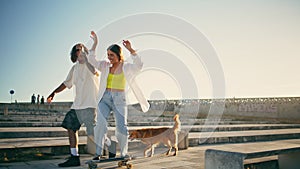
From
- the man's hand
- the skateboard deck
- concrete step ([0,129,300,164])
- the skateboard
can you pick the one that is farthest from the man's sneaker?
concrete step ([0,129,300,164])

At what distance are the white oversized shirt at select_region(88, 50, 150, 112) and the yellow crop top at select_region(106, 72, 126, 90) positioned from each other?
7 cm

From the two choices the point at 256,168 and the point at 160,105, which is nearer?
the point at 256,168

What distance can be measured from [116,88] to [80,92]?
80 centimetres

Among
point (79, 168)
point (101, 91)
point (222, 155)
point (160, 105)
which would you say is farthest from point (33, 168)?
point (160, 105)

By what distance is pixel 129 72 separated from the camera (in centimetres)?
436

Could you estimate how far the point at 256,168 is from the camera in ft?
17.4

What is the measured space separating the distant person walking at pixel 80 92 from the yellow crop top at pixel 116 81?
0.56m

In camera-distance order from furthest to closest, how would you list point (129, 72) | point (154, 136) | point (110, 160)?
point (154, 136)
point (129, 72)
point (110, 160)

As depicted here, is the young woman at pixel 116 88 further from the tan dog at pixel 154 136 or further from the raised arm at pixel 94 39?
the tan dog at pixel 154 136

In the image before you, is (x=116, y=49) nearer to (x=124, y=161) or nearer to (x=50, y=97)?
(x=50, y=97)

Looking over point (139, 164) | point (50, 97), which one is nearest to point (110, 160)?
point (139, 164)

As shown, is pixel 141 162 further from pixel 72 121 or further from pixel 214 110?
pixel 214 110

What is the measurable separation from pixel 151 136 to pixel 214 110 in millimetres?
24836

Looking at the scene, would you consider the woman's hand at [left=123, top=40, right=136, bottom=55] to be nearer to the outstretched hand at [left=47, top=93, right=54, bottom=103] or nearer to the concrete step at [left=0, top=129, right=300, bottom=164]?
the outstretched hand at [left=47, top=93, right=54, bottom=103]
